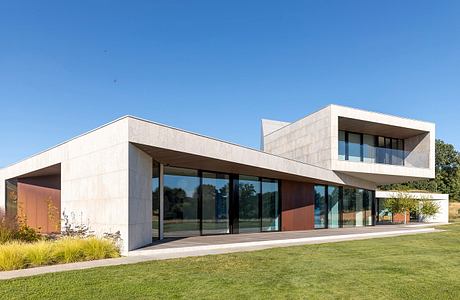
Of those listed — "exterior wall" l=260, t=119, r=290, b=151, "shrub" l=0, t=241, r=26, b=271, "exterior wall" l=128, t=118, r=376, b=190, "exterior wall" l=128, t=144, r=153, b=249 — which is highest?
"exterior wall" l=260, t=119, r=290, b=151

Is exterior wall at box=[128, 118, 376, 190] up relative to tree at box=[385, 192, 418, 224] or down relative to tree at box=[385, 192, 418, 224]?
up

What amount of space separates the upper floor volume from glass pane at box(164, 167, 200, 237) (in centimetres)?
883

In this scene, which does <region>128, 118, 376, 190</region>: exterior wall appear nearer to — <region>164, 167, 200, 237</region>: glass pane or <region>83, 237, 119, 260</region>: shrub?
<region>164, 167, 200, 237</region>: glass pane

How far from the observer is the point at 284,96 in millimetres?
26828

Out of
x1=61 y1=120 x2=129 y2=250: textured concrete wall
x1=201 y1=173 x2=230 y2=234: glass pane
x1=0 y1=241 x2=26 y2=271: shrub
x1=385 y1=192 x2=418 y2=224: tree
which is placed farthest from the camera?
Answer: x1=385 y1=192 x2=418 y2=224: tree

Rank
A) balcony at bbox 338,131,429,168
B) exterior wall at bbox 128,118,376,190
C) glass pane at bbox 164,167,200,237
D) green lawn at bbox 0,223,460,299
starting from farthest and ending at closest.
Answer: balcony at bbox 338,131,429,168 < glass pane at bbox 164,167,200,237 < exterior wall at bbox 128,118,376,190 < green lawn at bbox 0,223,460,299

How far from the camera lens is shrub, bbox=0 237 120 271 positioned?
8500mm

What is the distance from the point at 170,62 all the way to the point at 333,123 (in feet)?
35.6

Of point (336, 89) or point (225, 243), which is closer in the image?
point (225, 243)

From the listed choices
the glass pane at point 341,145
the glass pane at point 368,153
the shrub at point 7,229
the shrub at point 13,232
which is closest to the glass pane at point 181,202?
the shrub at point 13,232

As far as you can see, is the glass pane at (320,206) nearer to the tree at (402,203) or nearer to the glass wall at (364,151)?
the glass wall at (364,151)

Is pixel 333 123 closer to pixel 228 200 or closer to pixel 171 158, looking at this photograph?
pixel 228 200

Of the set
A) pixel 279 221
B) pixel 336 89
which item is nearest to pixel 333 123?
pixel 336 89

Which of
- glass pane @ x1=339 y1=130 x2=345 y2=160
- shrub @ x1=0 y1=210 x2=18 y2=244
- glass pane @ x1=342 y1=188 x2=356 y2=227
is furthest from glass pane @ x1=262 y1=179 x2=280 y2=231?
shrub @ x1=0 y1=210 x2=18 y2=244
